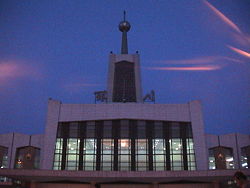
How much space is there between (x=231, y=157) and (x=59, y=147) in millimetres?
33673

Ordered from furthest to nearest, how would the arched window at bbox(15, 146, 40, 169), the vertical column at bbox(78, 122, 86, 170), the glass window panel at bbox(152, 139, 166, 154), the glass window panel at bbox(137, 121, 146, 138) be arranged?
the arched window at bbox(15, 146, 40, 169)
the glass window panel at bbox(137, 121, 146, 138)
the glass window panel at bbox(152, 139, 166, 154)
the vertical column at bbox(78, 122, 86, 170)

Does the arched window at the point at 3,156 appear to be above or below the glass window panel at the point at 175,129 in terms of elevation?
below

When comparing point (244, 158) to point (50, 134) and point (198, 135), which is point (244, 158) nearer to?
point (198, 135)

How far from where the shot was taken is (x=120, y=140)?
5591 centimetres

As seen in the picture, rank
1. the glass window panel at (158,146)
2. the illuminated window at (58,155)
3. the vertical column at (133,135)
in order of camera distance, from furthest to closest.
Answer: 1. the glass window panel at (158,146)
2. the illuminated window at (58,155)
3. the vertical column at (133,135)

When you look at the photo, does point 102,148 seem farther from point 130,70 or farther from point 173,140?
point 130,70

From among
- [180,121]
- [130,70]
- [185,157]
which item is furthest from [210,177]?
[130,70]

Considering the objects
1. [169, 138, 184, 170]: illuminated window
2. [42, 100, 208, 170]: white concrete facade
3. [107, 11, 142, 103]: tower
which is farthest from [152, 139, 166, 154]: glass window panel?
[107, 11, 142, 103]: tower

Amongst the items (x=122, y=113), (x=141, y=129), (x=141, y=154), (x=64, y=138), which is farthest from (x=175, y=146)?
(x=64, y=138)

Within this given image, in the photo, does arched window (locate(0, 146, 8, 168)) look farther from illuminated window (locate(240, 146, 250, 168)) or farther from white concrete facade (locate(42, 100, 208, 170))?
illuminated window (locate(240, 146, 250, 168))

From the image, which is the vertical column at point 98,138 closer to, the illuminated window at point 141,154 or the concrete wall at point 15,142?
the illuminated window at point 141,154

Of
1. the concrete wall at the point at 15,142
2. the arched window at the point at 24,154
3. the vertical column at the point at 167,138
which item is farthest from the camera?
the concrete wall at the point at 15,142

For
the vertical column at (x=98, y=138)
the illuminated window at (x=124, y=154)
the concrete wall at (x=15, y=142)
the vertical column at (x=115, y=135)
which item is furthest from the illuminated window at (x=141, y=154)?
the concrete wall at (x=15, y=142)

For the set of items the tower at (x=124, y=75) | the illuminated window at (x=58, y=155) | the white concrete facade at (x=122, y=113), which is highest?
the tower at (x=124, y=75)
